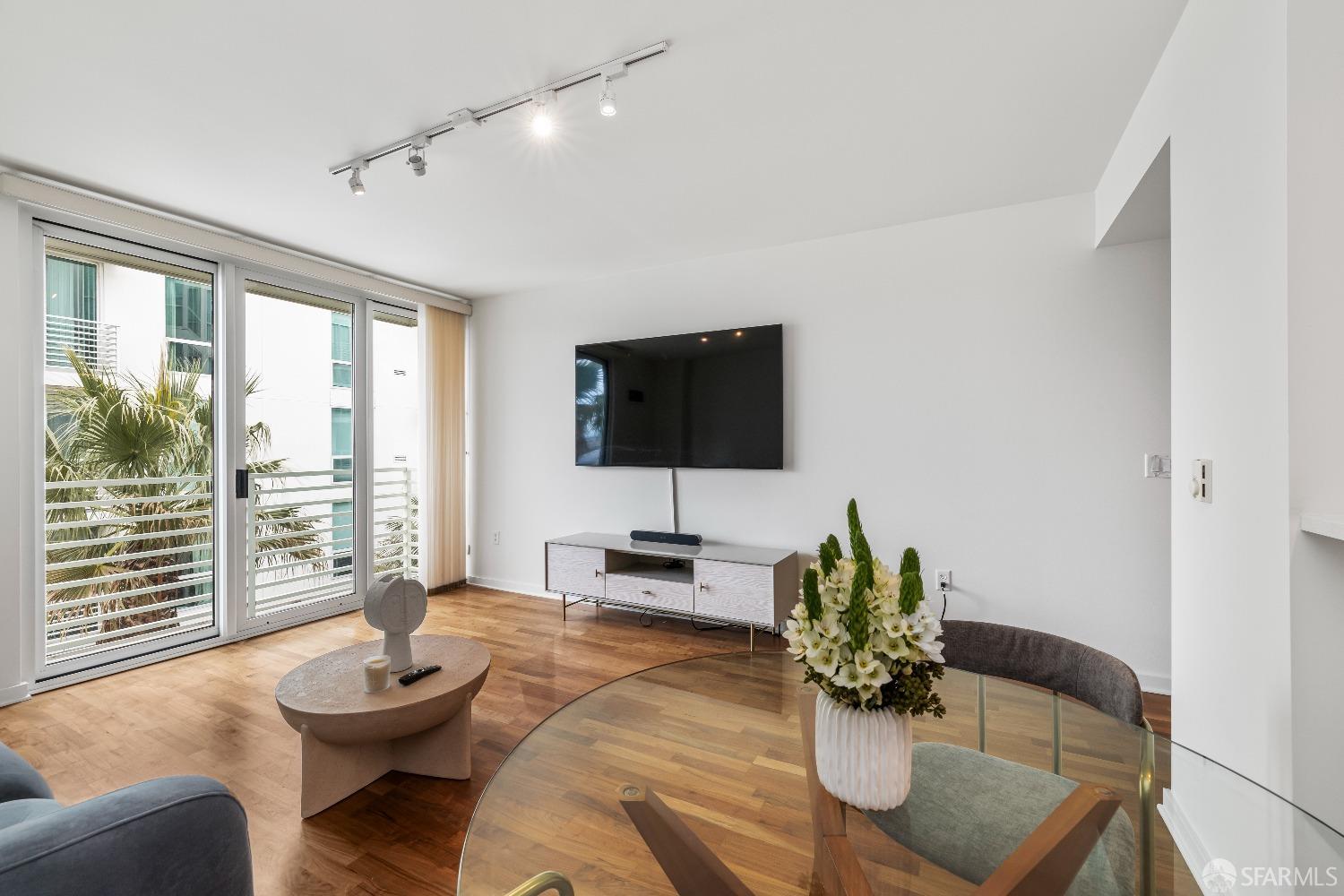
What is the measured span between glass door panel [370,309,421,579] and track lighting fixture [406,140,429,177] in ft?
7.35

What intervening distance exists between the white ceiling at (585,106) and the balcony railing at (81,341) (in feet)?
2.35

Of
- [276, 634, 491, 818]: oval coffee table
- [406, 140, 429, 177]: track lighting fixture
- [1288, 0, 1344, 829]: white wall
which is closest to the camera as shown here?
[1288, 0, 1344, 829]: white wall

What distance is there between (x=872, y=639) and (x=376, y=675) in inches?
67.8

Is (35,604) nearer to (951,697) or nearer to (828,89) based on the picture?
(951,697)

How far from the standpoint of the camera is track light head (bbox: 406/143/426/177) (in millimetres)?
2293

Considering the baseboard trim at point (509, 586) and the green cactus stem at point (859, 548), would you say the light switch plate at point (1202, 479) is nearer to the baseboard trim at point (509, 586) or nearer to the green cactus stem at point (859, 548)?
the green cactus stem at point (859, 548)

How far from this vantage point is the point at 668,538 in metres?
3.75

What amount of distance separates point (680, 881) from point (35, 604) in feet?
12.0

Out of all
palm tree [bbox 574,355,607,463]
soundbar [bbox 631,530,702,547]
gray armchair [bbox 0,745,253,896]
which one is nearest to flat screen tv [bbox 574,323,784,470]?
palm tree [bbox 574,355,607,463]

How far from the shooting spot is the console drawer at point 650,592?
3.49 meters

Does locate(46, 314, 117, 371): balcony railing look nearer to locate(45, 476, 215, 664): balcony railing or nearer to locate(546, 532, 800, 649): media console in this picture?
locate(45, 476, 215, 664): balcony railing

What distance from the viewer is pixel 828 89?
2.00m

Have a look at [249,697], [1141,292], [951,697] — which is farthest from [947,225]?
[249,697]

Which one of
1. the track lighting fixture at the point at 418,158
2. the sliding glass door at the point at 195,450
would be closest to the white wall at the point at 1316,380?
the track lighting fixture at the point at 418,158
